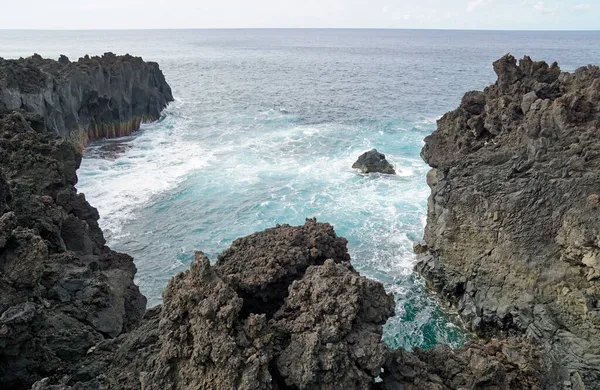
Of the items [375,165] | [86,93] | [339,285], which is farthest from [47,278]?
[86,93]

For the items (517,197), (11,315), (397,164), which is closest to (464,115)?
(517,197)

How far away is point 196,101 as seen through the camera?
7469cm

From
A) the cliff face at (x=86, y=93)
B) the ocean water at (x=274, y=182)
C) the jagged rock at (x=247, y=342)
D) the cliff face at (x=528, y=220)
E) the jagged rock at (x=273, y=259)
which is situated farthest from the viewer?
the cliff face at (x=86, y=93)

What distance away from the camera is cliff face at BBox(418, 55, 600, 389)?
50.9 ft

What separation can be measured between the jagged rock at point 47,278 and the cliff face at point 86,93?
812cm

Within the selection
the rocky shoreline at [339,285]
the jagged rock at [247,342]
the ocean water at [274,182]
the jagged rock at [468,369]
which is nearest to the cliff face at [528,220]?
the rocky shoreline at [339,285]

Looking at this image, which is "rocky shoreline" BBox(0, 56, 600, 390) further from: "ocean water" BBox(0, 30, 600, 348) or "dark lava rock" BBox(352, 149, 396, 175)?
"dark lava rock" BBox(352, 149, 396, 175)

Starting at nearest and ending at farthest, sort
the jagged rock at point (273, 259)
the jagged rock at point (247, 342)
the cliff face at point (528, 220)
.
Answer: the jagged rock at point (247, 342) < the jagged rock at point (273, 259) < the cliff face at point (528, 220)

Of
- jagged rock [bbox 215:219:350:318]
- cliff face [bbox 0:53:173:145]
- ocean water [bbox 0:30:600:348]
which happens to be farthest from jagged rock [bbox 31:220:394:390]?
cliff face [bbox 0:53:173:145]

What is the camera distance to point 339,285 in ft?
30.6

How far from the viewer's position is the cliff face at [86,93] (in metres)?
33.8

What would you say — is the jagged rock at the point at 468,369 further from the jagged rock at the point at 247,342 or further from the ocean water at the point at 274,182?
the ocean water at the point at 274,182

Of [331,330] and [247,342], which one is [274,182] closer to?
[331,330]

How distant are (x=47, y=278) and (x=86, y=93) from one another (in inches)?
1627
